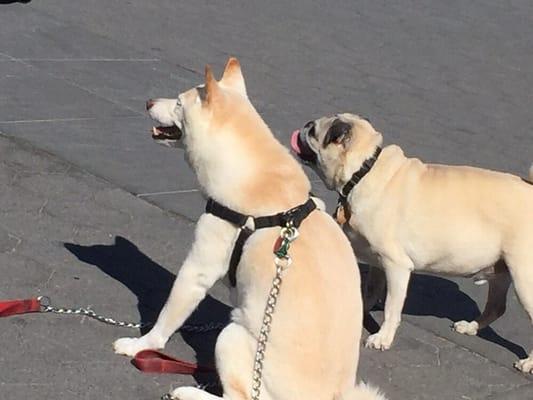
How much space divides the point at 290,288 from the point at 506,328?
92.2 inches

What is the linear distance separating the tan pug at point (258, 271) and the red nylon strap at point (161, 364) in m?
0.05

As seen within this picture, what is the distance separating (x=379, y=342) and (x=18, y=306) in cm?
184

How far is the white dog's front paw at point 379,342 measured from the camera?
18.7 ft

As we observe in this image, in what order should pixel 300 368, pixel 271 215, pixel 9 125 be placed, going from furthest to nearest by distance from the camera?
pixel 9 125 < pixel 271 215 < pixel 300 368

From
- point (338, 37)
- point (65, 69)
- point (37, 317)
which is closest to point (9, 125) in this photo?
point (65, 69)

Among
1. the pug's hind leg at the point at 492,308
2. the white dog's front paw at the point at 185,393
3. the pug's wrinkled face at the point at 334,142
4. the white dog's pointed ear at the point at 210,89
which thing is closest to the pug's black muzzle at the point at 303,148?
the pug's wrinkled face at the point at 334,142

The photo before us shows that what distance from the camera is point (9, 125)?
26.7ft

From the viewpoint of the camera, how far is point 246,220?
4668mm

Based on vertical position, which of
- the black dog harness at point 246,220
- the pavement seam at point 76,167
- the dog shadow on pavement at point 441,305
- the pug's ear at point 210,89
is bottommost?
the pavement seam at point 76,167

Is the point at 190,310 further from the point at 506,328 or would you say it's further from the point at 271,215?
the point at 506,328

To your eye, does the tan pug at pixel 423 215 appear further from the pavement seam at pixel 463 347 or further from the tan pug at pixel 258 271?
the tan pug at pixel 258 271

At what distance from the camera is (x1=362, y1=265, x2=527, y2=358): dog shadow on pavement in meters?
6.08

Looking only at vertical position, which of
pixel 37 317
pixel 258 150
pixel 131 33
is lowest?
pixel 131 33

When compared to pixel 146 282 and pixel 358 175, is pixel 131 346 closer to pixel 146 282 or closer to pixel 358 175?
pixel 146 282
